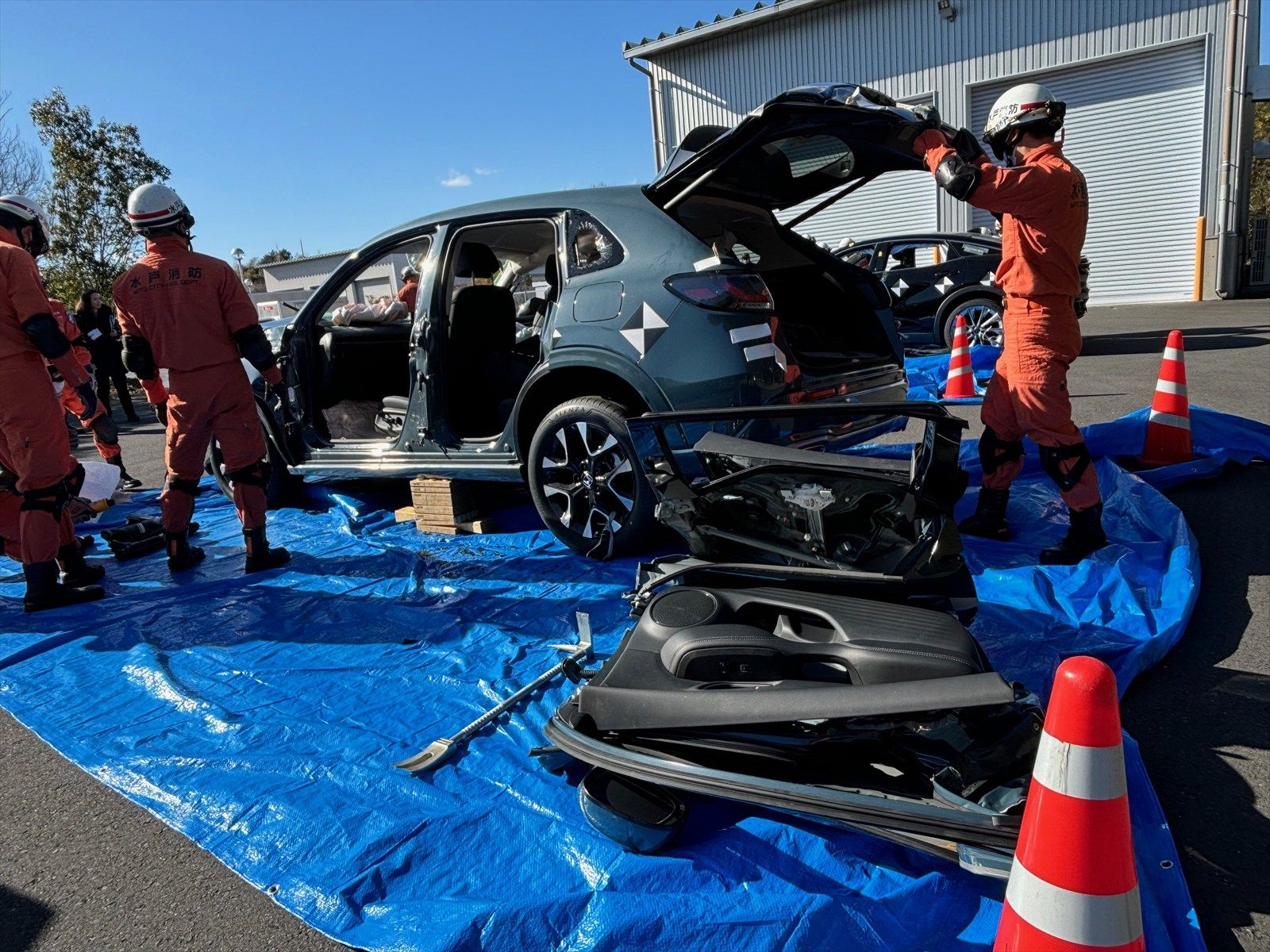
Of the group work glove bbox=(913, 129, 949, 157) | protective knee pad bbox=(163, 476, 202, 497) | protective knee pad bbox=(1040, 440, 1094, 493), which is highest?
work glove bbox=(913, 129, 949, 157)

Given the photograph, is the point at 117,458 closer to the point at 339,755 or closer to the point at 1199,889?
the point at 339,755

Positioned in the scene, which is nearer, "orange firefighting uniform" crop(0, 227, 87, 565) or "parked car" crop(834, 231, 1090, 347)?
"orange firefighting uniform" crop(0, 227, 87, 565)

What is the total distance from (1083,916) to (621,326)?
2817 mm

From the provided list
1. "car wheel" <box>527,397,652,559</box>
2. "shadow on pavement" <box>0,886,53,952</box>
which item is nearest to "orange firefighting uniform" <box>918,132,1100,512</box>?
"car wheel" <box>527,397,652,559</box>

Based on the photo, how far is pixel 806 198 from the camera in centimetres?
445

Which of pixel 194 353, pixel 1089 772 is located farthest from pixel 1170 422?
pixel 194 353

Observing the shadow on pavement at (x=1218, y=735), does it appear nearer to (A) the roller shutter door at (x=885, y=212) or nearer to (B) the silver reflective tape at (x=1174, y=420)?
(B) the silver reflective tape at (x=1174, y=420)

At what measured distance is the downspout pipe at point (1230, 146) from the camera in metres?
14.8

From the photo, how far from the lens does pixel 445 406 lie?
445 cm

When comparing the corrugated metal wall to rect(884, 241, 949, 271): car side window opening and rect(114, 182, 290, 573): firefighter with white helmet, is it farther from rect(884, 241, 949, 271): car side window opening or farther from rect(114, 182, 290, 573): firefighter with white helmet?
rect(114, 182, 290, 573): firefighter with white helmet

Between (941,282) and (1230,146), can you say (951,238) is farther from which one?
(1230,146)

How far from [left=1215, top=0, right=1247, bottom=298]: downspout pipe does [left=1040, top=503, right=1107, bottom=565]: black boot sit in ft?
52.5

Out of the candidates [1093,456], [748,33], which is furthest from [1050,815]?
[748,33]

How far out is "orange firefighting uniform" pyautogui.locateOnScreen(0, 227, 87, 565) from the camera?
3.93 meters
